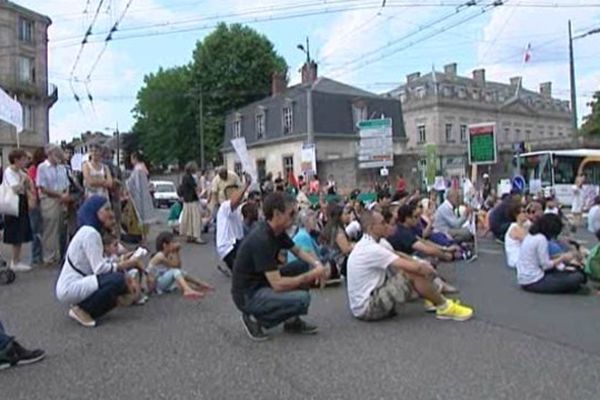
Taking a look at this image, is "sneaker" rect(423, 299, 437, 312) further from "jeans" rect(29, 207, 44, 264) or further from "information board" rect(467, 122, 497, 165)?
"information board" rect(467, 122, 497, 165)

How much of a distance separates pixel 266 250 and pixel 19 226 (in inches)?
225

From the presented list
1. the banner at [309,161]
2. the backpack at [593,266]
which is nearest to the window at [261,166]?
the banner at [309,161]

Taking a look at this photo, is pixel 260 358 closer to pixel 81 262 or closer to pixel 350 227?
pixel 81 262

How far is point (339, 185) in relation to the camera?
4397cm

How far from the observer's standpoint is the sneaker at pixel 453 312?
23.7 ft

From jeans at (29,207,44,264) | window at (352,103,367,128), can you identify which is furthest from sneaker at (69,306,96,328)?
window at (352,103,367,128)

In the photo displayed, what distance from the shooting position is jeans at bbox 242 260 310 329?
20.6 ft

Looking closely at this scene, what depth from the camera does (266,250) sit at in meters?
6.22

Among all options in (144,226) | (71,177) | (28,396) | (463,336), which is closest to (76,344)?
(28,396)

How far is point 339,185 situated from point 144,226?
31161mm

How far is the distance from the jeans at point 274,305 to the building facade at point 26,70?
47295 mm

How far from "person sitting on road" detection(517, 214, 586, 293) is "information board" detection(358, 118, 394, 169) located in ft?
50.2

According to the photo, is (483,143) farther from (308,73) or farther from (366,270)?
(308,73)

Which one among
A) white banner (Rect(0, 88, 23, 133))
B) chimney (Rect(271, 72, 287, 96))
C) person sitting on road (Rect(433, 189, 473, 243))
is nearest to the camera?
white banner (Rect(0, 88, 23, 133))
